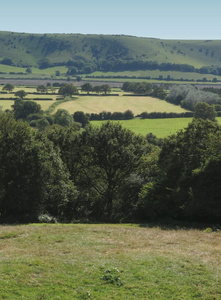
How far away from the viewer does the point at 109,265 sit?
2370cm

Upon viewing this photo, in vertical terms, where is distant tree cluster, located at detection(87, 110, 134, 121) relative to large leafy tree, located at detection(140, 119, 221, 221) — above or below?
below

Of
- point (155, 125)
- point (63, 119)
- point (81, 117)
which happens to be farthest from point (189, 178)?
point (81, 117)

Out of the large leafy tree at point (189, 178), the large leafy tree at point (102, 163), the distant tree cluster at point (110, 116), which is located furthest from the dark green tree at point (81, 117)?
the large leafy tree at point (189, 178)

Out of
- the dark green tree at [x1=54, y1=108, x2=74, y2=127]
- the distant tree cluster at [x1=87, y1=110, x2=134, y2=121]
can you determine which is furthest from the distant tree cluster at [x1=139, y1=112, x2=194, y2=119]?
the dark green tree at [x1=54, y1=108, x2=74, y2=127]

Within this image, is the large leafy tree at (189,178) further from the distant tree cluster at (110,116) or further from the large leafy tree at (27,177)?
the distant tree cluster at (110,116)

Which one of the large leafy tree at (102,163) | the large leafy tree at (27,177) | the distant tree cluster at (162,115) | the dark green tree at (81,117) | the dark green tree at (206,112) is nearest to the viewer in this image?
the large leafy tree at (27,177)

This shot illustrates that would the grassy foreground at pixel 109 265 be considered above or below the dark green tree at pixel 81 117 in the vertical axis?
above

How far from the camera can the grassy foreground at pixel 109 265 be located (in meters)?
19.9

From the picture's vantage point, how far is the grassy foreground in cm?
1991

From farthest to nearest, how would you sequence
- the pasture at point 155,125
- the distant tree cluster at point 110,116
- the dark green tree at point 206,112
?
the distant tree cluster at point 110,116
the dark green tree at point 206,112
the pasture at point 155,125

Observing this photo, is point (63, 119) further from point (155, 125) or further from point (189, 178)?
point (189, 178)

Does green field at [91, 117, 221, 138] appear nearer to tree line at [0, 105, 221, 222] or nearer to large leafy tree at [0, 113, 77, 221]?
tree line at [0, 105, 221, 222]

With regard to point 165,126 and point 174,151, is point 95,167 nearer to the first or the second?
point 174,151

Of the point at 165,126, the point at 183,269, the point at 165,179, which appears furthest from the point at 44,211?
the point at 165,126
